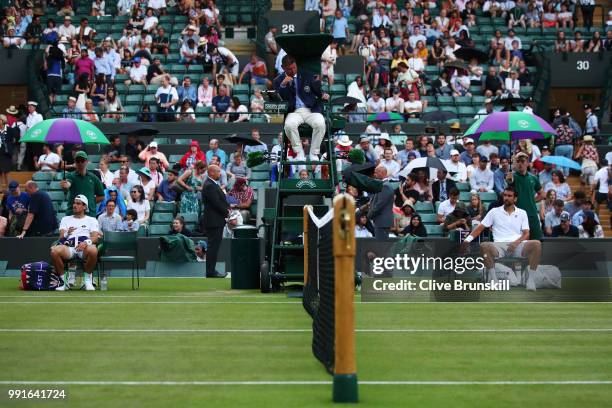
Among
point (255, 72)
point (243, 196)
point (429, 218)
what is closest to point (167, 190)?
point (243, 196)

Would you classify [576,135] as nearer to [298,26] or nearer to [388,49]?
[388,49]

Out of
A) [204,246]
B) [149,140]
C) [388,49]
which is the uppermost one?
[388,49]

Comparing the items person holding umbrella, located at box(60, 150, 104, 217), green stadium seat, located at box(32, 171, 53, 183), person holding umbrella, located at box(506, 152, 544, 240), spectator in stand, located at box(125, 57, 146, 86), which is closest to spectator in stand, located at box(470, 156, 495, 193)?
person holding umbrella, located at box(506, 152, 544, 240)

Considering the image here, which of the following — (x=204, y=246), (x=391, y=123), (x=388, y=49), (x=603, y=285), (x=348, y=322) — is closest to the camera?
(x=348, y=322)

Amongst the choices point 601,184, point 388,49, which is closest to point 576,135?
point 601,184

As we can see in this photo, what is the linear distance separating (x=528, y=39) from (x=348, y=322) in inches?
1104

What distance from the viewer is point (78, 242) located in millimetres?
17094

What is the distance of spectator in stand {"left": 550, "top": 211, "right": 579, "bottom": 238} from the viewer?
23234 millimetres

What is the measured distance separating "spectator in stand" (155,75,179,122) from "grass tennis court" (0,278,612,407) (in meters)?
14.4

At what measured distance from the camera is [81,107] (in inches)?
1137

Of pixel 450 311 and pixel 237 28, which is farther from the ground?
pixel 237 28

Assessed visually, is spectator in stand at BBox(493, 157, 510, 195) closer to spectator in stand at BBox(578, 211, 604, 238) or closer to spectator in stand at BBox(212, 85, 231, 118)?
spectator in stand at BBox(578, 211, 604, 238)

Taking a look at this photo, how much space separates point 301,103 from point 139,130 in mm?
9886

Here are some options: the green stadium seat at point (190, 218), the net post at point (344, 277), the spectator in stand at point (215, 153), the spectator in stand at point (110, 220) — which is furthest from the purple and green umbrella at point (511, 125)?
the net post at point (344, 277)
